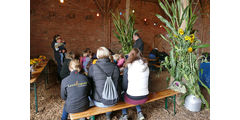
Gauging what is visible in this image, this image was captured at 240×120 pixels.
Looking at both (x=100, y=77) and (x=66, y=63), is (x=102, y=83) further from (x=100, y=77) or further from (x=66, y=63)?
(x=66, y=63)

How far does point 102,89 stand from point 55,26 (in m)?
4.79

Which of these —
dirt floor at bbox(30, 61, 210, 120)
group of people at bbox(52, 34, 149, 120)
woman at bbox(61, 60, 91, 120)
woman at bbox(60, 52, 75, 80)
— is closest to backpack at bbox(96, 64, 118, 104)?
group of people at bbox(52, 34, 149, 120)

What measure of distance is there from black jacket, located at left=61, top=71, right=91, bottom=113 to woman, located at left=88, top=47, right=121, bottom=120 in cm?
15

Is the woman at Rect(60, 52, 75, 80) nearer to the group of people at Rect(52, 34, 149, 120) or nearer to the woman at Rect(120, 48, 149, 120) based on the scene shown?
the group of people at Rect(52, 34, 149, 120)

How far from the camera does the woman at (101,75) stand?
1809 millimetres

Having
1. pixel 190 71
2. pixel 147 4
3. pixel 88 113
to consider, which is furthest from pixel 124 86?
pixel 147 4

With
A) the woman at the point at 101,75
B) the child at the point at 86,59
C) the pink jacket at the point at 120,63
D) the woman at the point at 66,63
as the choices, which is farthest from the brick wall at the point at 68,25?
the woman at the point at 101,75

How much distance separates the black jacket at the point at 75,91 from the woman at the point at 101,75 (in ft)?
0.49

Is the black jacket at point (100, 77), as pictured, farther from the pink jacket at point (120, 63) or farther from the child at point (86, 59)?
the child at point (86, 59)

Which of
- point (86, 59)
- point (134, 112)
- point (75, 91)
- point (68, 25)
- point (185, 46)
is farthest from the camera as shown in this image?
point (68, 25)

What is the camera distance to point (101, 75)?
70.9 inches

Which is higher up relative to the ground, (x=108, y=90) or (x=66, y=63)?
(x=66, y=63)

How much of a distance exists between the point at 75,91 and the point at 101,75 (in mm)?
397

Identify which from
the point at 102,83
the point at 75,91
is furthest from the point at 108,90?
the point at 75,91
